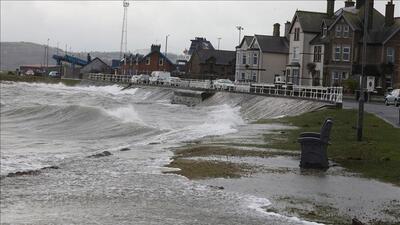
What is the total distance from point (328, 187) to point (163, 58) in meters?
122

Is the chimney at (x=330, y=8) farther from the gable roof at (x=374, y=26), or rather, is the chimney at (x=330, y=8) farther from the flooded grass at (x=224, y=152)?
the flooded grass at (x=224, y=152)

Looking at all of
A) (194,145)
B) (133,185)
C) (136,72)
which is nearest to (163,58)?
(136,72)

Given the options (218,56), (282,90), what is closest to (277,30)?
(218,56)

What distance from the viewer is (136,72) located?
441ft

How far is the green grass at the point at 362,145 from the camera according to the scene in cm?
1583

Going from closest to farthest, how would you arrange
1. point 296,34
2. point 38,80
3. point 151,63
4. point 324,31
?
point 324,31 → point 296,34 → point 38,80 → point 151,63

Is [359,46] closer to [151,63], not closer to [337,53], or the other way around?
[337,53]

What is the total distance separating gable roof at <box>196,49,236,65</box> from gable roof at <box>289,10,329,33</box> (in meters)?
33.0

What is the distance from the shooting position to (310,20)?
260ft

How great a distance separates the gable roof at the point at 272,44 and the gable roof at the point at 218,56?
24390 mm

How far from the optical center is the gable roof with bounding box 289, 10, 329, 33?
78.0 metres

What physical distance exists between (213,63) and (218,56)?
2.80 m

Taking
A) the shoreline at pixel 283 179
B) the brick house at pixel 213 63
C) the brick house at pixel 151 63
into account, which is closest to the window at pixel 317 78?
the brick house at pixel 213 63

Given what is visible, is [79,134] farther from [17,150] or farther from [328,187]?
[328,187]
